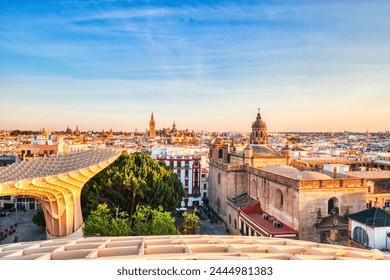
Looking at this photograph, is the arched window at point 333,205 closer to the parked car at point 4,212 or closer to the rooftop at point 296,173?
the rooftop at point 296,173

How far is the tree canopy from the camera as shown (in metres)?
37.2

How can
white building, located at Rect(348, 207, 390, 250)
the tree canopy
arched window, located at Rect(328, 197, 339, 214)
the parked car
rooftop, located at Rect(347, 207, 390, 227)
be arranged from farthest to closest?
the parked car < the tree canopy < arched window, located at Rect(328, 197, 339, 214) < rooftop, located at Rect(347, 207, 390, 227) < white building, located at Rect(348, 207, 390, 250)

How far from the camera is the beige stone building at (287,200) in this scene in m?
31.0

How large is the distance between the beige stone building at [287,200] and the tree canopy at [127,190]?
28.9ft

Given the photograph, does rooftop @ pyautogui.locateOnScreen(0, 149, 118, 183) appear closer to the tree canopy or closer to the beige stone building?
the tree canopy

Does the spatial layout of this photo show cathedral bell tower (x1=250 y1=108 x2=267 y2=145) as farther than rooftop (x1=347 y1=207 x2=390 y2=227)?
→ Yes

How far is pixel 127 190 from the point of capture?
38.2 m

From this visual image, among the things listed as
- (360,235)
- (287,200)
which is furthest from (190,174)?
(360,235)

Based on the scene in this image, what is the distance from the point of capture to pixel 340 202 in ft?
104

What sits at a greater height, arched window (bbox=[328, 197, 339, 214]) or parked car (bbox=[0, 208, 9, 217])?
arched window (bbox=[328, 197, 339, 214])

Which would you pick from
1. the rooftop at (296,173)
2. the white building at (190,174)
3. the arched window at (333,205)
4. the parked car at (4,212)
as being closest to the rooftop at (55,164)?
the parked car at (4,212)

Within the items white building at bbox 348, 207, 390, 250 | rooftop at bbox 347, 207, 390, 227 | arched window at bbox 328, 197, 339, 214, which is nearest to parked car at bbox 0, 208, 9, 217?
arched window at bbox 328, 197, 339, 214

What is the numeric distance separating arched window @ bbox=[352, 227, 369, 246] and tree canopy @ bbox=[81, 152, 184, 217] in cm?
1900
